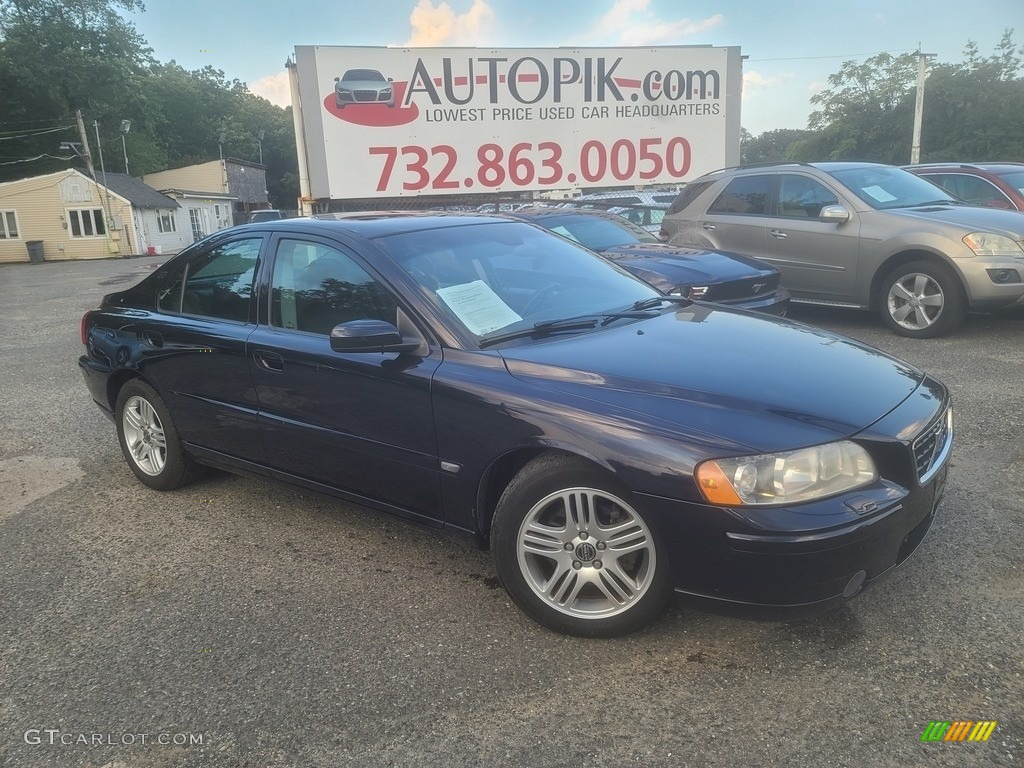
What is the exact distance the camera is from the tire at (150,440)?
431cm

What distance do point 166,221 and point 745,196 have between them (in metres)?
45.7


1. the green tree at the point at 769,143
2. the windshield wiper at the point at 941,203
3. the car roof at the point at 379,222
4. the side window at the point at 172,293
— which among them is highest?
the green tree at the point at 769,143

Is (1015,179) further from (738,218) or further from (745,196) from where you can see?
(738,218)

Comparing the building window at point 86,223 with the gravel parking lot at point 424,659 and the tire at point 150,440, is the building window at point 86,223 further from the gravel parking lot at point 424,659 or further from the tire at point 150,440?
the gravel parking lot at point 424,659

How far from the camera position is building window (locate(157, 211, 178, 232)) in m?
46.0

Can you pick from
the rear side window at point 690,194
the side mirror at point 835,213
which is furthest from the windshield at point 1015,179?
the rear side window at point 690,194

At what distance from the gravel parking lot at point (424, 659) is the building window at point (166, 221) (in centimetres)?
4679

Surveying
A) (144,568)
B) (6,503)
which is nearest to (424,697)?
(144,568)

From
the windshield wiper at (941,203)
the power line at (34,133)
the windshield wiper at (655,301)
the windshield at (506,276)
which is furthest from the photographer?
the power line at (34,133)

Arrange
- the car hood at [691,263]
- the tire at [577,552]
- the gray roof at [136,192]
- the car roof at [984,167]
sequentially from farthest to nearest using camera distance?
the gray roof at [136,192]
the car roof at [984,167]
the car hood at [691,263]
the tire at [577,552]

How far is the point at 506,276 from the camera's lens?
3615 mm

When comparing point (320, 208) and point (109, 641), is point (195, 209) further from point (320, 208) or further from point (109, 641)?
point (109, 641)

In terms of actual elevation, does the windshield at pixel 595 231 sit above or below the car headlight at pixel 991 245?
above

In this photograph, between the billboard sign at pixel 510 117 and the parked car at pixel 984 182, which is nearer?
the parked car at pixel 984 182
